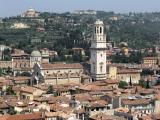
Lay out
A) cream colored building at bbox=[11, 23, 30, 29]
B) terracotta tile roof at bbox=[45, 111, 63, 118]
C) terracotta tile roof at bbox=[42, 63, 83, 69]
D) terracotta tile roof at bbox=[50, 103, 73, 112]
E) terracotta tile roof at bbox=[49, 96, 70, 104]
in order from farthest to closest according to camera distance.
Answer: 1. cream colored building at bbox=[11, 23, 30, 29]
2. terracotta tile roof at bbox=[42, 63, 83, 69]
3. terracotta tile roof at bbox=[49, 96, 70, 104]
4. terracotta tile roof at bbox=[50, 103, 73, 112]
5. terracotta tile roof at bbox=[45, 111, 63, 118]

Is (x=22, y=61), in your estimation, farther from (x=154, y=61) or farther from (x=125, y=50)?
(x=125, y=50)

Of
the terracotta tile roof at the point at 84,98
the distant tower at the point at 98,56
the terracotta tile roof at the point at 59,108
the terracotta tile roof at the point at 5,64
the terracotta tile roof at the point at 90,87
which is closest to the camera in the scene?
the terracotta tile roof at the point at 59,108

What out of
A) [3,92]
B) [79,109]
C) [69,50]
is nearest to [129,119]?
[79,109]

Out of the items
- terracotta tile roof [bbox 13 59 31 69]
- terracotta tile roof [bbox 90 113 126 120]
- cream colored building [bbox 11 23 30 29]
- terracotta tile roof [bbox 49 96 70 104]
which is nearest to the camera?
terracotta tile roof [bbox 90 113 126 120]

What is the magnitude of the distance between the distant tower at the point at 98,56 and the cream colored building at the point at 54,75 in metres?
1.09

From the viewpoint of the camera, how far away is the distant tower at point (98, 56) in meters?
40.2

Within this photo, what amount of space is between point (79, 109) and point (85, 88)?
7578mm

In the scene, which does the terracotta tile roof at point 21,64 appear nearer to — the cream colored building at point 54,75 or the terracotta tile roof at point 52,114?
the cream colored building at point 54,75

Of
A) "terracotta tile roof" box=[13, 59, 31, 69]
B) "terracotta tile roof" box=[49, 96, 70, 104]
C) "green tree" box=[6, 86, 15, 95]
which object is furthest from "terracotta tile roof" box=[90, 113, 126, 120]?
"terracotta tile roof" box=[13, 59, 31, 69]

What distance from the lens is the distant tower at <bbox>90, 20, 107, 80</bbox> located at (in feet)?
132

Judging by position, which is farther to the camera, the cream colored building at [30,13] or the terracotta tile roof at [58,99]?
the cream colored building at [30,13]

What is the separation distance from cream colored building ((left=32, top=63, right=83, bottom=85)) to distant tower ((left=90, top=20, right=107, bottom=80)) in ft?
3.58

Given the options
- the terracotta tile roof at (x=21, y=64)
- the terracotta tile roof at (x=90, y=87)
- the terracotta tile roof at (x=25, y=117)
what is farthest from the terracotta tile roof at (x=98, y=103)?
the terracotta tile roof at (x=21, y=64)

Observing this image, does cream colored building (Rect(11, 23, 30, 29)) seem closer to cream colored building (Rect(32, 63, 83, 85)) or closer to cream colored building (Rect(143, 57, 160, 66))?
cream colored building (Rect(143, 57, 160, 66))
